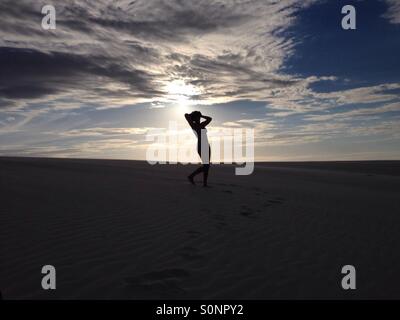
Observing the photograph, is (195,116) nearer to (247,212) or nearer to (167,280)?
(247,212)

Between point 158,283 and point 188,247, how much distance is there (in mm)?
1460

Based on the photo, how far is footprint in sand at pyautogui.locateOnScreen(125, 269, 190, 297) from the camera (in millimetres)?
Result: 4086

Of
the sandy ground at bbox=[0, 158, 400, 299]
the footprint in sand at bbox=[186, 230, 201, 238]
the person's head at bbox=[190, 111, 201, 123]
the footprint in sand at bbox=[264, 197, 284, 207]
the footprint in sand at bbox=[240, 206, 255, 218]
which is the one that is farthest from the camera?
the person's head at bbox=[190, 111, 201, 123]

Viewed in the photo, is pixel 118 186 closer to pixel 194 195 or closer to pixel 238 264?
pixel 194 195

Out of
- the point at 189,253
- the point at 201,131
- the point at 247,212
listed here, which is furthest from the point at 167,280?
the point at 201,131

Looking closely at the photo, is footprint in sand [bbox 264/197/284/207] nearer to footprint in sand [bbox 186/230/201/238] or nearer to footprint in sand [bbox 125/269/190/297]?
footprint in sand [bbox 186/230/201/238]

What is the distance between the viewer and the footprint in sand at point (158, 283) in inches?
161

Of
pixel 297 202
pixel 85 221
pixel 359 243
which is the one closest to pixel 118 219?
pixel 85 221

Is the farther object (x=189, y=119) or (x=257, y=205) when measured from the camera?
(x=189, y=119)

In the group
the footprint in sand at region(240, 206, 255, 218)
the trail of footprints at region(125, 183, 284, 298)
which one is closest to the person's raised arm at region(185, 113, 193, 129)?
the footprint in sand at region(240, 206, 255, 218)

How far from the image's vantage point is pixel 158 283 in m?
4.31

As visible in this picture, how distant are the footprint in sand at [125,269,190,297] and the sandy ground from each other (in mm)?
13

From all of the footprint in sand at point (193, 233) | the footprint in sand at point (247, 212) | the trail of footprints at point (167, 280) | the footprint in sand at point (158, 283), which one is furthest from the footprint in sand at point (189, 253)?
the footprint in sand at point (247, 212)
